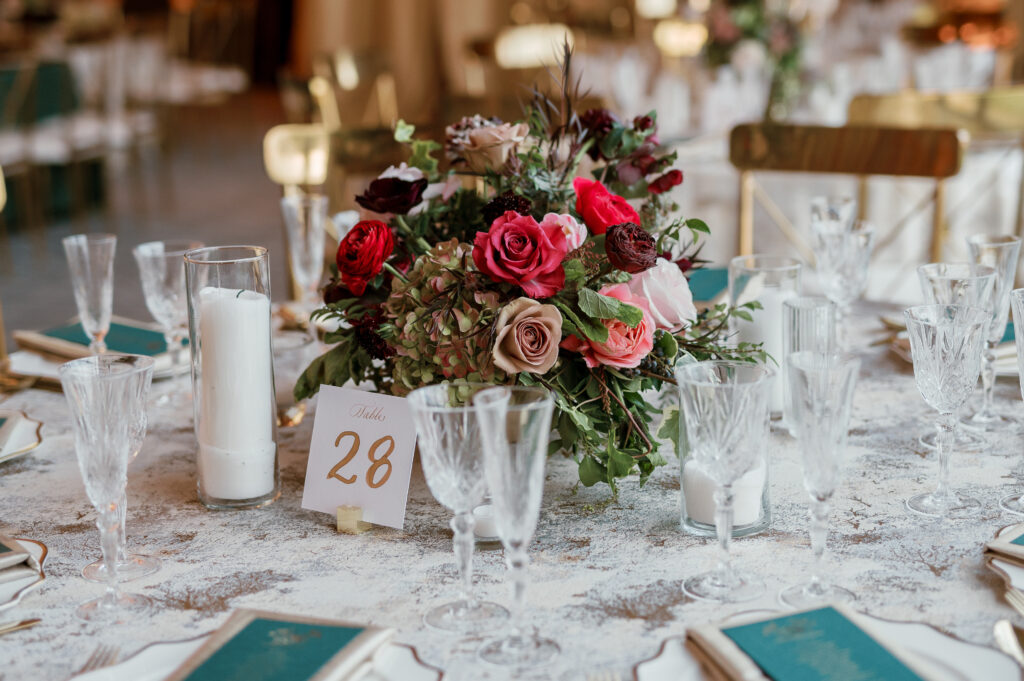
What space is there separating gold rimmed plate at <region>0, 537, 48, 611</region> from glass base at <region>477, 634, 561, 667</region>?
44 cm

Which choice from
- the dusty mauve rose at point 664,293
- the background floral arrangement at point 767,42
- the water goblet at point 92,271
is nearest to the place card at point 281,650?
the dusty mauve rose at point 664,293

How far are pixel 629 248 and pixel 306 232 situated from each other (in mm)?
784

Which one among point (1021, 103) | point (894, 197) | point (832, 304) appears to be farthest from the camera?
point (894, 197)

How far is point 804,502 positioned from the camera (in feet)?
3.85

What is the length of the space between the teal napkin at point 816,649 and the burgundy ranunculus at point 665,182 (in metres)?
0.60

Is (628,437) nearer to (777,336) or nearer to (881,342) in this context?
(777,336)

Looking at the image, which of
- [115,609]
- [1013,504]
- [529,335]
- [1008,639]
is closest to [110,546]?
[115,609]

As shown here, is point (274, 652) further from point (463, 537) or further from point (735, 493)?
point (735, 493)

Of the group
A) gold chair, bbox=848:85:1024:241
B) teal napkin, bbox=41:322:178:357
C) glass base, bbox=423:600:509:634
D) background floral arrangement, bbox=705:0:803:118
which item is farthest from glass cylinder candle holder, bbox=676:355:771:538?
background floral arrangement, bbox=705:0:803:118

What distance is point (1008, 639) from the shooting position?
88cm

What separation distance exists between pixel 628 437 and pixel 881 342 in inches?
28.4

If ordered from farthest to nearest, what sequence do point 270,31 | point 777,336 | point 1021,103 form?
1. point 270,31
2. point 1021,103
3. point 777,336

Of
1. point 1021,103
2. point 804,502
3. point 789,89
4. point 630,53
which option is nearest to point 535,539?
point 804,502

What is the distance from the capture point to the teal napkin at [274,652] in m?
0.83
